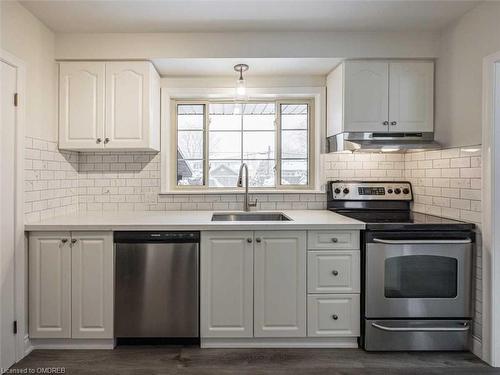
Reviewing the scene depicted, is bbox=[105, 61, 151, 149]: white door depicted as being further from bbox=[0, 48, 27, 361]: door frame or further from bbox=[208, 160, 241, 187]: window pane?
bbox=[208, 160, 241, 187]: window pane

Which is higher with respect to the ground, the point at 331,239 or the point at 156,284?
the point at 331,239

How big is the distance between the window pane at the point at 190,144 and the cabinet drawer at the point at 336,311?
1.69 metres

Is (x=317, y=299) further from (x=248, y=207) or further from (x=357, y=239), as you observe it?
(x=248, y=207)

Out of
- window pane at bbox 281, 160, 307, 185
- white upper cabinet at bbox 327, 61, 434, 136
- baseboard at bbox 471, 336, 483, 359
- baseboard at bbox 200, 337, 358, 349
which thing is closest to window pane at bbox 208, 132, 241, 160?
window pane at bbox 281, 160, 307, 185

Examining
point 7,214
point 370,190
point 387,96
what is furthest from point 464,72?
point 7,214

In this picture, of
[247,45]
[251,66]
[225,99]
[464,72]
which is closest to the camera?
[464,72]

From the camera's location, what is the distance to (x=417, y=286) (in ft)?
7.49

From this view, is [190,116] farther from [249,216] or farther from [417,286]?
[417,286]

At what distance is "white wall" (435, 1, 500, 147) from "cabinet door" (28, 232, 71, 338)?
2.86 meters

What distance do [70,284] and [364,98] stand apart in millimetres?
2557

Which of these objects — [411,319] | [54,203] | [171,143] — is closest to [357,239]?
[411,319]

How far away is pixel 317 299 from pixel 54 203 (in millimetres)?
2147

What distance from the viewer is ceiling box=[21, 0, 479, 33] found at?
7.20 feet

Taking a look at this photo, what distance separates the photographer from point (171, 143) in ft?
10.3
